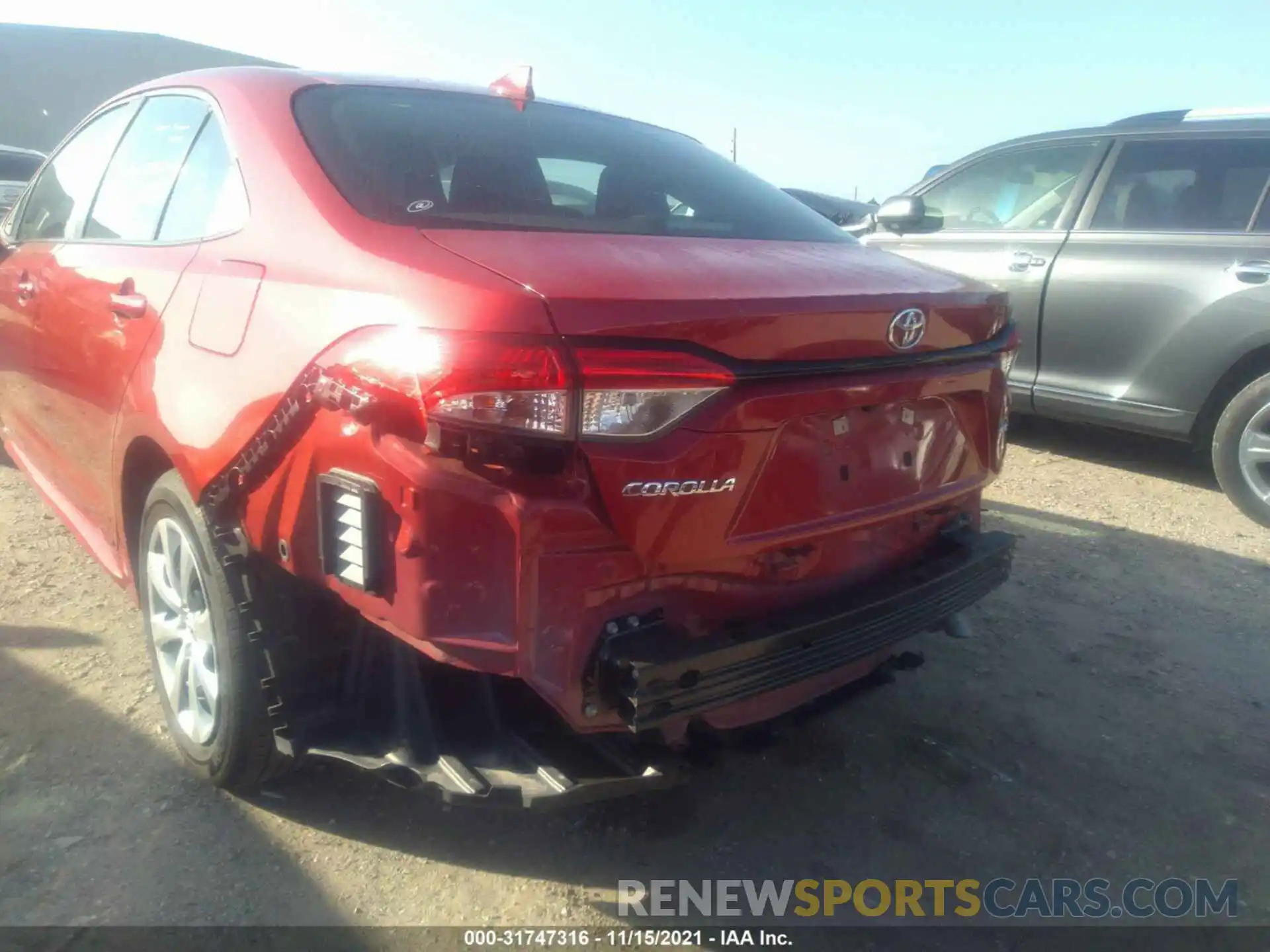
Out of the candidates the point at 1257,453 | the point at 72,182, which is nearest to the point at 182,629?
the point at 72,182

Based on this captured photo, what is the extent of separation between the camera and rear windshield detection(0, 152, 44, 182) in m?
11.1

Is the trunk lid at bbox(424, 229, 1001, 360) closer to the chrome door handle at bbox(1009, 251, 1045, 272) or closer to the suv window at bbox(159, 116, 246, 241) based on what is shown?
the suv window at bbox(159, 116, 246, 241)

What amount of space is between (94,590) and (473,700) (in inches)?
90.2

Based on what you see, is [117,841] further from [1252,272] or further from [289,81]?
[1252,272]

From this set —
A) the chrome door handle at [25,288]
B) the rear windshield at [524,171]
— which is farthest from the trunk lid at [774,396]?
the chrome door handle at [25,288]

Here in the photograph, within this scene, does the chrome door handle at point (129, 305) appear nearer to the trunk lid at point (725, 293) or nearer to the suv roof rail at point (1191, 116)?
the trunk lid at point (725, 293)

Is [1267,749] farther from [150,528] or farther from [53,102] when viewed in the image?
[53,102]

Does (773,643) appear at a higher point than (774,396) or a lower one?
lower

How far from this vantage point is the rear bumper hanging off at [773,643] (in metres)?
1.77

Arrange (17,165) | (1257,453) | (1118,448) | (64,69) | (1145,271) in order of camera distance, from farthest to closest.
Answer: (64,69), (17,165), (1118,448), (1145,271), (1257,453)

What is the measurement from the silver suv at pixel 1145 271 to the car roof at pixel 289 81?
2.05m

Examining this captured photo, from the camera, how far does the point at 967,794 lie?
2.58 m

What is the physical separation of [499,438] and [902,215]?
116 inches

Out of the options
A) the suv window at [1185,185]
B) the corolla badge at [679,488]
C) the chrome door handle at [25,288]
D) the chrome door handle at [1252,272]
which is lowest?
the corolla badge at [679,488]
